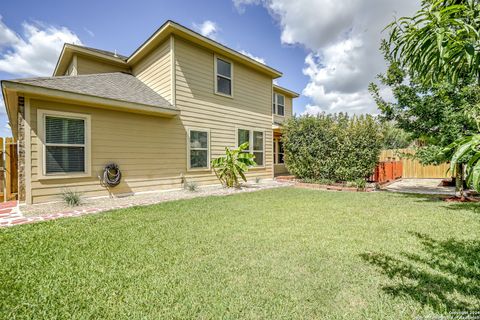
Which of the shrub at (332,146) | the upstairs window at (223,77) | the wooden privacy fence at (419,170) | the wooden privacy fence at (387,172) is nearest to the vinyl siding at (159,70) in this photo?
the upstairs window at (223,77)

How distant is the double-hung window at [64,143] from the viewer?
597 centimetres

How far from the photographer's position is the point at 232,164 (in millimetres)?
9031

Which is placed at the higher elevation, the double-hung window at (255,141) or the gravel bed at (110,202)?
the double-hung window at (255,141)

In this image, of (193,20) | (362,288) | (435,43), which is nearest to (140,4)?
(193,20)

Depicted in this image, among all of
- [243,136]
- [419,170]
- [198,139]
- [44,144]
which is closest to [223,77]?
[243,136]

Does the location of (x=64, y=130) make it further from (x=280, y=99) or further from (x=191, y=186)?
(x=280, y=99)

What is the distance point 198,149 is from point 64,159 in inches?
172

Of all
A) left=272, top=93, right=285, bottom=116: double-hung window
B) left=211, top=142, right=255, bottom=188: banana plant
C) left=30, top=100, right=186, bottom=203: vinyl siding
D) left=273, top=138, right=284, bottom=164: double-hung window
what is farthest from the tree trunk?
left=272, top=93, right=285, bottom=116: double-hung window

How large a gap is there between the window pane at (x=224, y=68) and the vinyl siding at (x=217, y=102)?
0.31 m

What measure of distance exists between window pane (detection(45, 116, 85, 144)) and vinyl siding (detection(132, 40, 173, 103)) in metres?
3.15

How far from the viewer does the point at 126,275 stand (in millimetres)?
2590

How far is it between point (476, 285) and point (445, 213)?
383 cm

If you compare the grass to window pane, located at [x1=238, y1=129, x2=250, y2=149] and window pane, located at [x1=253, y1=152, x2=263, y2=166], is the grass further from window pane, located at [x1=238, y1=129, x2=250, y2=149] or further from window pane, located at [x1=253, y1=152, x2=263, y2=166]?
window pane, located at [x1=253, y1=152, x2=263, y2=166]

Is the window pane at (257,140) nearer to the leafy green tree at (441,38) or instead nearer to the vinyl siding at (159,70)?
the vinyl siding at (159,70)
